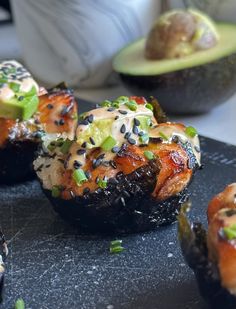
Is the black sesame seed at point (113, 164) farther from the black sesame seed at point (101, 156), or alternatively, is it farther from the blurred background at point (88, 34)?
the blurred background at point (88, 34)

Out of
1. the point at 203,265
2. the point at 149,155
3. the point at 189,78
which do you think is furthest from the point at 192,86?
the point at 203,265

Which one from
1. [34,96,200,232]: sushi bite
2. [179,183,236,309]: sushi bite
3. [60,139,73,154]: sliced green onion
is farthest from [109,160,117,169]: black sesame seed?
→ [179,183,236,309]: sushi bite

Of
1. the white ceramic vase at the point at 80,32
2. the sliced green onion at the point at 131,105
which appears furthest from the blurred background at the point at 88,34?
the sliced green onion at the point at 131,105

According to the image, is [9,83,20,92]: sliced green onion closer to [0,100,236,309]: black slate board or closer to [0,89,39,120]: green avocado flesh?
[0,89,39,120]: green avocado flesh

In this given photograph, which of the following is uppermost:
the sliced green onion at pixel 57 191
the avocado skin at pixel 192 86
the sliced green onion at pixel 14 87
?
the sliced green onion at pixel 14 87

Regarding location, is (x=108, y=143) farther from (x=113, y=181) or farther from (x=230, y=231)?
(x=230, y=231)

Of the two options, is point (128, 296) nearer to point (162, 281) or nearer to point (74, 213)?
point (162, 281)

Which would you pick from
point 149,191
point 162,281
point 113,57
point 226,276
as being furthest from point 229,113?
point 226,276
